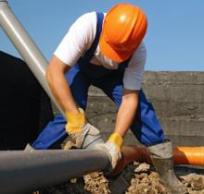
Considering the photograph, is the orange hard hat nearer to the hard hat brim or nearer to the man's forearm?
the hard hat brim

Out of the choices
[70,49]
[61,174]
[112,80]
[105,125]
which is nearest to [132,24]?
[70,49]

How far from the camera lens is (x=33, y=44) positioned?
3.21m

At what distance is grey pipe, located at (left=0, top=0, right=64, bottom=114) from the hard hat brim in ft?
1.26

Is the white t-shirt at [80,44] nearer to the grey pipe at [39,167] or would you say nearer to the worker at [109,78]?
the worker at [109,78]

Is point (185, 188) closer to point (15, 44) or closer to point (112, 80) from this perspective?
point (112, 80)

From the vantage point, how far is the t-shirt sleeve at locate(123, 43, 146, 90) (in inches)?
121

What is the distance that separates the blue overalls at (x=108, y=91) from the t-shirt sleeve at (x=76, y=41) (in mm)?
286

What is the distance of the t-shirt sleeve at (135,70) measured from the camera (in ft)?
10.1

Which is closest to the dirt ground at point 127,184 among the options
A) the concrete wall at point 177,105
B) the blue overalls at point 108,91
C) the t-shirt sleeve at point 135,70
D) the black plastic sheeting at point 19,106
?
the blue overalls at point 108,91

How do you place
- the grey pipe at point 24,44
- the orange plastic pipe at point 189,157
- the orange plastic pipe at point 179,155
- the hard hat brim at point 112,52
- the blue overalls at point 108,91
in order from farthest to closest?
1. the orange plastic pipe at point 189,157
2. the orange plastic pipe at point 179,155
3. the blue overalls at point 108,91
4. the grey pipe at point 24,44
5. the hard hat brim at point 112,52

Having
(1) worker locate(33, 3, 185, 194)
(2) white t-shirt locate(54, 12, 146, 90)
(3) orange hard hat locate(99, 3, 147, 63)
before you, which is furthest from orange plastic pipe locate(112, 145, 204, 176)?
(3) orange hard hat locate(99, 3, 147, 63)

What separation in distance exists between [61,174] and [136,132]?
121 cm

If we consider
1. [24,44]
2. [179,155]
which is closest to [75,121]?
[24,44]

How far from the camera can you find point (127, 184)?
3027 mm
